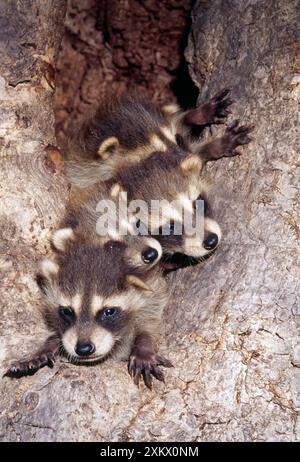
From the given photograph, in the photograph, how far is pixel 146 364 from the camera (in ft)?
9.79

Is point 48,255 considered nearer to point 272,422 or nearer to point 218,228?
point 218,228

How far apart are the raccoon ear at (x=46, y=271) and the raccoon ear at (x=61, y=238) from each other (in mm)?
82

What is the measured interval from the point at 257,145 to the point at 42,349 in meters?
1.38

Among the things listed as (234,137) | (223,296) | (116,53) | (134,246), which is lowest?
(134,246)

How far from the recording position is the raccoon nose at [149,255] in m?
3.40

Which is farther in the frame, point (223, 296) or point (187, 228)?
point (187, 228)

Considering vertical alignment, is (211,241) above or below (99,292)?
above

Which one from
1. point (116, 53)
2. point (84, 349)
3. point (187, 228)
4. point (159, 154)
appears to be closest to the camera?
point (84, 349)

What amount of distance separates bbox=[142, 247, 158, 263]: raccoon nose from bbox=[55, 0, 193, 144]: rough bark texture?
4.59ft

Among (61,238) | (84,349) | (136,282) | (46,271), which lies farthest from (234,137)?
(84,349)

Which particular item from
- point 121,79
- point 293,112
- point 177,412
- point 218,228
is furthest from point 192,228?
point 121,79

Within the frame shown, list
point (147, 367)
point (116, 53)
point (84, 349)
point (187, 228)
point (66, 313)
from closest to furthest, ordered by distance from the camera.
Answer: point (147, 367), point (84, 349), point (66, 313), point (187, 228), point (116, 53)

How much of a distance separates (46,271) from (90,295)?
0.26 meters

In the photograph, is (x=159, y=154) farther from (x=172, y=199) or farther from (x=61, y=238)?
(x=61, y=238)
